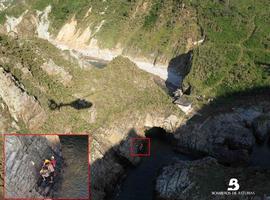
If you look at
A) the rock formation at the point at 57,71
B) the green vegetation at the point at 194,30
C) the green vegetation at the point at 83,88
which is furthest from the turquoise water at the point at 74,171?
the green vegetation at the point at 194,30

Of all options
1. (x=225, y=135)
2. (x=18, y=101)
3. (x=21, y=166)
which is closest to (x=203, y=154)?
(x=225, y=135)

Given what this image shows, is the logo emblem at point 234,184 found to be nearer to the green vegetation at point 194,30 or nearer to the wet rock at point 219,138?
the wet rock at point 219,138

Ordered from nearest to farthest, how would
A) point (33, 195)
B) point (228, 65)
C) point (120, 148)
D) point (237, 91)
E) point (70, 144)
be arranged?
point (33, 195)
point (70, 144)
point (120, 148)
point (237, 91)
point (228, 65)

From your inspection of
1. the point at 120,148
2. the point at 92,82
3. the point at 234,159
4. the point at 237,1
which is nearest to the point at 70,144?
the point at 120,148

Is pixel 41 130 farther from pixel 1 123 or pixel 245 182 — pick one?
pixel 245 182

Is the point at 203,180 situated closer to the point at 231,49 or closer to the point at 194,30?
the point at 231,49

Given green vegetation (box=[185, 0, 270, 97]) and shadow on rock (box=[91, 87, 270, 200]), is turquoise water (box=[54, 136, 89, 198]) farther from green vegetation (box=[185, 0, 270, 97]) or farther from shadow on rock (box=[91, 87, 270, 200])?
green vegetation (box=[185, 0, 270, 97])
